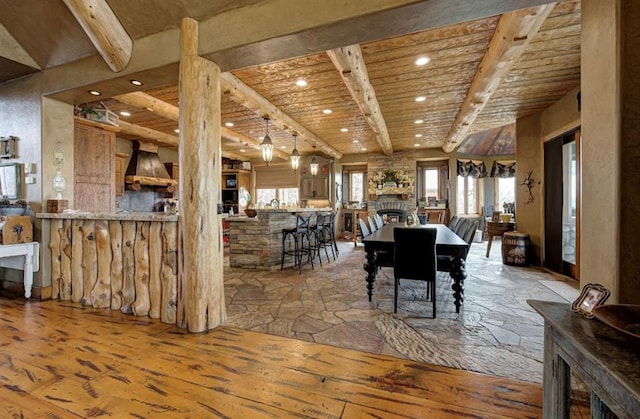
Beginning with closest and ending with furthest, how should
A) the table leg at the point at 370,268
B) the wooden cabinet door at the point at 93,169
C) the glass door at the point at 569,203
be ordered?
the table leg at the point at 370,268
the wooden cabinet door at the point at 93,169
the glass door at the point at 569,203

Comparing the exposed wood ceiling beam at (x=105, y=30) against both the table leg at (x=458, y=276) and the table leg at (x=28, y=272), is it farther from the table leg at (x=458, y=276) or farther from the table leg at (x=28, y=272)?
the table leg at (x=458, y=276)

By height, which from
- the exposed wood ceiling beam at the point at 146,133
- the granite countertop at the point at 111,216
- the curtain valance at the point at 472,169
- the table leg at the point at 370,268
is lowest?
the table leg at the point at 370,268

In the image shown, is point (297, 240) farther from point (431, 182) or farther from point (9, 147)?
point (431, 182)

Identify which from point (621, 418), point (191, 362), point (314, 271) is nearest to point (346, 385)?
point (191, 362)

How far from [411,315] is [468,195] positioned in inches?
289

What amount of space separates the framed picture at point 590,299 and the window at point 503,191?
30.8 feet

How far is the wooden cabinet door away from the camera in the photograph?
4.01m

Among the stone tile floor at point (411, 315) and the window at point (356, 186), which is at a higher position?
the window at point (356, 186)

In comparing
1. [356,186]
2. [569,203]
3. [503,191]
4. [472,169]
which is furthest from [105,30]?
[503,191]

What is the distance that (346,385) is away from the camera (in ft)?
5.60

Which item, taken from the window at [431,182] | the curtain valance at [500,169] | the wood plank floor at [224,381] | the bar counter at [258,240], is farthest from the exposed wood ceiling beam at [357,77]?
the curtain valance at [500,169]

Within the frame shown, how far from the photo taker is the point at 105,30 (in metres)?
2.48

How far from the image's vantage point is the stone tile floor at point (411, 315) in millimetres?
2088

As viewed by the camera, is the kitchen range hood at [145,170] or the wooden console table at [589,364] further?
the kitchen range hood at [145,170]
